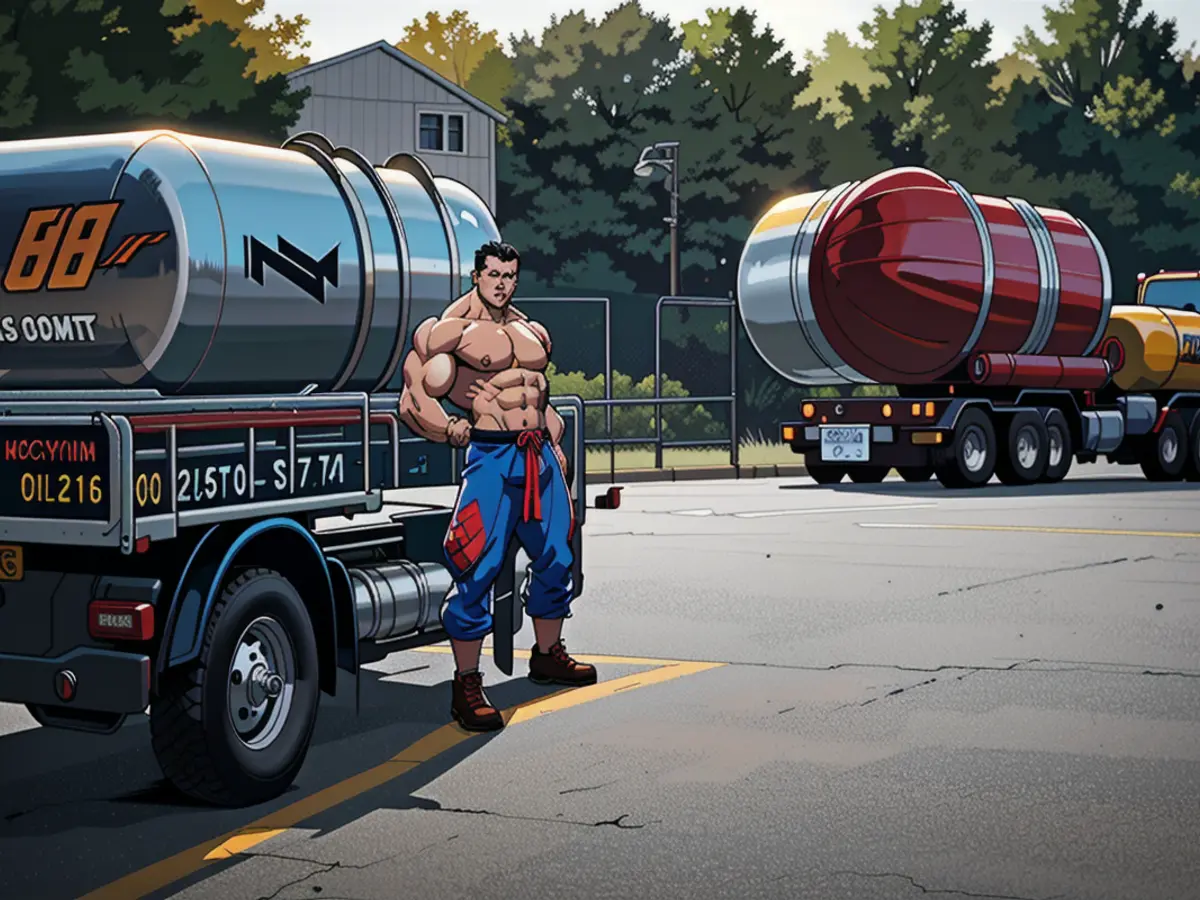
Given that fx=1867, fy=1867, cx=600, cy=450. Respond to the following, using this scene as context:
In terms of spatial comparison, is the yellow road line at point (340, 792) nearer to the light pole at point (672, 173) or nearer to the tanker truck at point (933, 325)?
the tanker truck at point (933, 325)

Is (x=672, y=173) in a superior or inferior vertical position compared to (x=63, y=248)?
superior

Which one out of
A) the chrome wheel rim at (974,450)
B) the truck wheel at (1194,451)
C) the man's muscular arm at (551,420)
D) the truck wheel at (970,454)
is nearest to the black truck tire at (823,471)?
the truck wheel at (970,454)

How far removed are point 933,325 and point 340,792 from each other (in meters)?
16.7

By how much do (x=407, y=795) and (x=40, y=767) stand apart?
57.9 inches

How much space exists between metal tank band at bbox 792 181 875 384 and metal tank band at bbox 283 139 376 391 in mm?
14107

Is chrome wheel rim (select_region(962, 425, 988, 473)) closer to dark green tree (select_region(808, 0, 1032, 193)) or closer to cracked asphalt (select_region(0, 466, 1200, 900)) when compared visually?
cracked asphalt (select_region(0, 466, 1200, 900))

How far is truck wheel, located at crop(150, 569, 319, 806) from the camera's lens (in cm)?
605

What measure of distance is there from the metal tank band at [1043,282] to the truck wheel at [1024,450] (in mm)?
899

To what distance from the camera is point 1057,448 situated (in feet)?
79.3

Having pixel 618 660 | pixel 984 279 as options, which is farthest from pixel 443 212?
pixel 984 279

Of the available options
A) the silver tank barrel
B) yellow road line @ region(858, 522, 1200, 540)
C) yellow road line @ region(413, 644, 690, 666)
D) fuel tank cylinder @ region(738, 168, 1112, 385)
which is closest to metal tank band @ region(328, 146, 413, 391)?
the silver tank barrel

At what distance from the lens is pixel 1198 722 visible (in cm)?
769

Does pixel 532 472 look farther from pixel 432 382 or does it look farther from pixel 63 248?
pixel 63 248

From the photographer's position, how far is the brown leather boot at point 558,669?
28.1 ft
